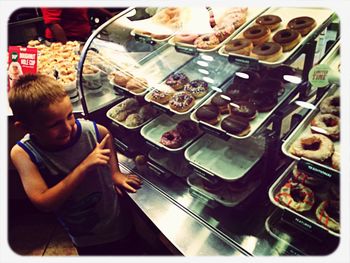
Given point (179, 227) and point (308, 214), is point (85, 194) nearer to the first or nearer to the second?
point (179, 227)

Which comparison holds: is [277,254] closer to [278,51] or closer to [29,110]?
[278,51]

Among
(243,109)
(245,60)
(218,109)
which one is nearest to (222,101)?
(218,109)

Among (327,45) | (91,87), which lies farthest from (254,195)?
(91,87)

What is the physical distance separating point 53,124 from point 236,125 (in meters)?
0.82

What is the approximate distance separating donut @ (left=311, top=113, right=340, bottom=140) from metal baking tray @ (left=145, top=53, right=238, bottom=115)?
2.10 ft

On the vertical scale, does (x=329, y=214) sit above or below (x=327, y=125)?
below

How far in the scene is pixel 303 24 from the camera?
1590mm

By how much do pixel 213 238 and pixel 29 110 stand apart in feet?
3.26

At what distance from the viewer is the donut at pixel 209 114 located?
1680 millimetres

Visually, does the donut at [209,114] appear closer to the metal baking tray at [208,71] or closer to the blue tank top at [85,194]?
the metal baking tray at [208,71]

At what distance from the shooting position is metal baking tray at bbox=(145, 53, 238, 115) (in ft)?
6.36

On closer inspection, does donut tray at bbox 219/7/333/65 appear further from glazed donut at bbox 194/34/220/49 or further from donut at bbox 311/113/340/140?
donut at bbox 311/113/340/140

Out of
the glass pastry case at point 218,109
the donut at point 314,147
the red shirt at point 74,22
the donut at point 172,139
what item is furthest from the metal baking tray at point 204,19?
the red shirt at point 74,22

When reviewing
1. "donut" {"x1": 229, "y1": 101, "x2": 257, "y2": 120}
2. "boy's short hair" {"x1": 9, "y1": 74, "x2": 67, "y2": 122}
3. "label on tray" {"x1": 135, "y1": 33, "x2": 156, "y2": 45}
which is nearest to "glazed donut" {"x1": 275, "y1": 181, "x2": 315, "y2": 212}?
"donut" {"x1": 229, "y1": 101, "x2": 257, "y2": 120}
